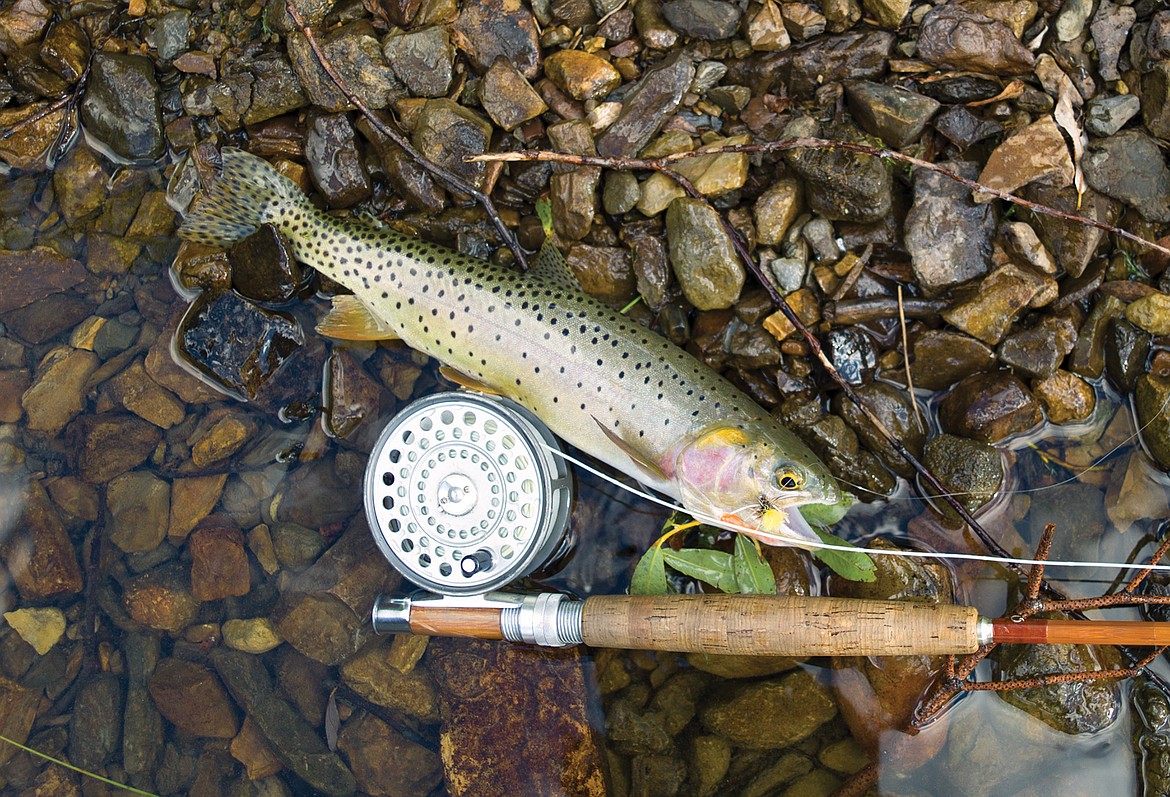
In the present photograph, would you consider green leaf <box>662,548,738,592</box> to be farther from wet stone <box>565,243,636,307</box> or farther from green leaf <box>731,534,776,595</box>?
wet stone <box>565,243,636,307</box>

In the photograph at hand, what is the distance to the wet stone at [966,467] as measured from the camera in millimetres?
2906

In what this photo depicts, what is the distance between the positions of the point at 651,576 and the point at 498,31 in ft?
7.43

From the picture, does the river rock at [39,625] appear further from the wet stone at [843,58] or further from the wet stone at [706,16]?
the wet stone at [843,58]

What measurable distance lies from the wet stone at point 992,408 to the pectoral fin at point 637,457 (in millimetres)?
1221

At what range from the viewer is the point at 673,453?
2.71 meters

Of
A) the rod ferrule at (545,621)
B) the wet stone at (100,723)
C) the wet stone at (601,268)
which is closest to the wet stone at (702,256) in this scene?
the wet stone at (601,268)

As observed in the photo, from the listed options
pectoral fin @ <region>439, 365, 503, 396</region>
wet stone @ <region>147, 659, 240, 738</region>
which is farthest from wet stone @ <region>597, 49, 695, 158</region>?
wet stone @ <region>147, 659, 240, 738</region>

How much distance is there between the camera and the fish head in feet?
8.45

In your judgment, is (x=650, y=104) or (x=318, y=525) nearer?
(x=650, y=104)

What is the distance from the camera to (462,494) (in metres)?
2.78

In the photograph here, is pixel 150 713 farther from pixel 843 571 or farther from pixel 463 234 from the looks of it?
pixel 843 571

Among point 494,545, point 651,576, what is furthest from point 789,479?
point 494,545

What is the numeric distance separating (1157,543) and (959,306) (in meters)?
1.20

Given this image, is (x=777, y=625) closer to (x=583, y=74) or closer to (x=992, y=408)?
(x=992, y=408)
